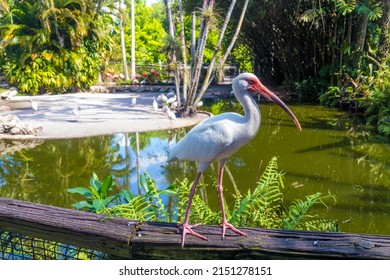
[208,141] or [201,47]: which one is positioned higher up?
[201,47]

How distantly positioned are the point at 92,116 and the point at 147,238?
11772 millimetres

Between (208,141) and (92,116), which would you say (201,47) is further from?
(208,141)

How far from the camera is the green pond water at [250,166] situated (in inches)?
223

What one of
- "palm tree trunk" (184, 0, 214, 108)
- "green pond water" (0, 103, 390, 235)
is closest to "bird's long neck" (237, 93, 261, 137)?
"green pond water" (0, 103, 390, 235)

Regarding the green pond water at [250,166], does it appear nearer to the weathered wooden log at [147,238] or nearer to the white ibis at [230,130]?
the white ibis at [230,130]

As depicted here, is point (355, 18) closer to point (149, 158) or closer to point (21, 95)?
point (149, 158)

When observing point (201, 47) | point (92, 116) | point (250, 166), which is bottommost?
point (250, 166)

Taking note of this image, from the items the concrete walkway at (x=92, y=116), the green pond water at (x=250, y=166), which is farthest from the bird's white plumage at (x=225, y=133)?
the concrete walkway at (x=92, y=116)

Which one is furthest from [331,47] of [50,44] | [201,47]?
[50,44]

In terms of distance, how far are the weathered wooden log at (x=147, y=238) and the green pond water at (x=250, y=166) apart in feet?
8.51

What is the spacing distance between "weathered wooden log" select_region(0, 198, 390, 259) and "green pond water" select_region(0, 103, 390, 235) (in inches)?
102

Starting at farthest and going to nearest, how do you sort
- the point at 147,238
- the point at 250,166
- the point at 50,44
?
the point at 50,44 < the point at 250,166 < the point at 147,238

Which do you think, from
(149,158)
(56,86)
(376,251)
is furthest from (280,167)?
(56,86)

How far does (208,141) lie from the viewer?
2102mm
